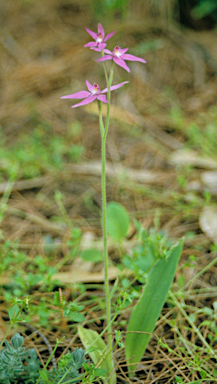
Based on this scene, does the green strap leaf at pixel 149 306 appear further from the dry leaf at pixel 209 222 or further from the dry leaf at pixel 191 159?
the dry leaf at pixel 191 159

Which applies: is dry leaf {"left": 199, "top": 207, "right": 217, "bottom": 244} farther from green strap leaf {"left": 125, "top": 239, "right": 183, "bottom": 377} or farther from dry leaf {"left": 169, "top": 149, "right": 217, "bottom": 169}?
green strap leaf {"left": 125, "top": 239, "right": 183, "bottom": 377}

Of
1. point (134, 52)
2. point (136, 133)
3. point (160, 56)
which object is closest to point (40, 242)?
point (136, 133)

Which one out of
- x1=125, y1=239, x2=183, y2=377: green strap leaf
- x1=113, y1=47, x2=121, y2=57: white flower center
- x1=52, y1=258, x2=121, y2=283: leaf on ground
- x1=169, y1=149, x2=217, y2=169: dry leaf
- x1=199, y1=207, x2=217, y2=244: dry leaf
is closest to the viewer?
x1=113, y1=47, x2=121, y2=57: white flower center

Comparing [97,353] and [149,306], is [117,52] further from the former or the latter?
[97,353]

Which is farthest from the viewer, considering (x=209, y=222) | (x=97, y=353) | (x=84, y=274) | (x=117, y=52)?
(x=209, y=222)

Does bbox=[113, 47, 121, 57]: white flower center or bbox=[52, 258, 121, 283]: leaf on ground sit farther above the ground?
bbox=[113, 47, 121, 57]: white flower center

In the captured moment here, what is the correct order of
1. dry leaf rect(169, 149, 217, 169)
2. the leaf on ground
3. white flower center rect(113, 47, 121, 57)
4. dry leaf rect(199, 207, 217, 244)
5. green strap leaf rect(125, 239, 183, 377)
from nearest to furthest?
white flower center rect(113, 47, 121, 57), green strap leaf rect(125, 239, 183, 377), the leaf on ground, dry leaf rect(199, 207, 217, 244), dry leaf rect(169, 149, 217, 169)

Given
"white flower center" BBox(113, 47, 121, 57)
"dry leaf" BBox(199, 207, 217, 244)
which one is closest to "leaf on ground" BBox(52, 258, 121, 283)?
"dry leaf" BBox(199, 207, 217, 244)

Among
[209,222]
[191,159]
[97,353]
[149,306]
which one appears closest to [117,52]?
[149,306]

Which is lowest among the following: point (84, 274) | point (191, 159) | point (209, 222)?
point (84, 274)
